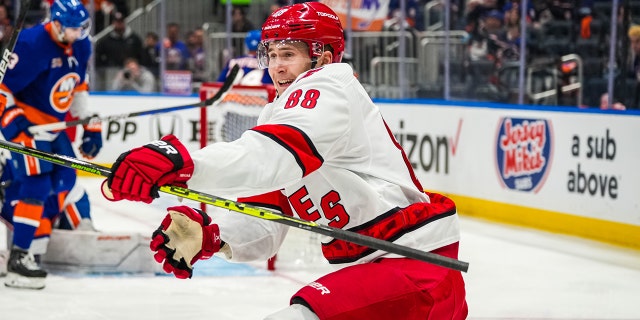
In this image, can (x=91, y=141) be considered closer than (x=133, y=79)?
Yes

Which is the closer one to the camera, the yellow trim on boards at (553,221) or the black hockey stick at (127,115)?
the black hockey stick at (127,115)

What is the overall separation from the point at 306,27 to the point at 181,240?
0.54m

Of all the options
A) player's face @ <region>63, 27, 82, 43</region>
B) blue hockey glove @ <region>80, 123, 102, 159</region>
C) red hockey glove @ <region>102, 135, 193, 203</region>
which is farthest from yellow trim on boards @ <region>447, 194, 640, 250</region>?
red hockey glove @ <region>102, 135, 193, 203</region>

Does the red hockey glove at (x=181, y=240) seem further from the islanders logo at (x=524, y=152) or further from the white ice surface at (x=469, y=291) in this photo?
the islanders logo at (x=524, y=152)

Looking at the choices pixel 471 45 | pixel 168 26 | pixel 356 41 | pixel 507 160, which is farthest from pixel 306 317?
pixel 168 26

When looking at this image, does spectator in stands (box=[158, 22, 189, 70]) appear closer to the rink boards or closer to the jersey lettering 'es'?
the rink boards

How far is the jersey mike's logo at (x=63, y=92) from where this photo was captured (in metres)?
4.97

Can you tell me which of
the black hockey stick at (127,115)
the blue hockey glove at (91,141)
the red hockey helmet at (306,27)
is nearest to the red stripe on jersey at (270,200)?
the red hockey helmet at (306,27)

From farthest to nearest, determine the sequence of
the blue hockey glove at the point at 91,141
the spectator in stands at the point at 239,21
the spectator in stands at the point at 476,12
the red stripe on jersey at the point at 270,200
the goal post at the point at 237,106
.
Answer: the spectator in stands at the point at 239,21 < the spectator in stands at the point at 476,12 < the goal post at the point at 237,106 < the blue hockey glove at the point at 91,141 < the red stripe on jersey at the point at 270,200

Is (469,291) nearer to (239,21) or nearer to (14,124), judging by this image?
(14,124)

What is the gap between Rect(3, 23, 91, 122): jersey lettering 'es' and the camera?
480 cm

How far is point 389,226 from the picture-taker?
2273 millimetres

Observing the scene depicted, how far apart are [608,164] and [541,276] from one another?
1111 millimetres

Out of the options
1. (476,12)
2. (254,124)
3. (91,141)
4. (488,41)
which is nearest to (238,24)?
(476,12)
